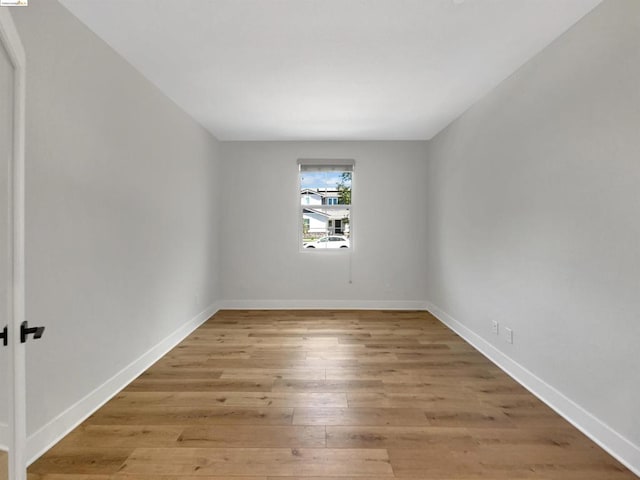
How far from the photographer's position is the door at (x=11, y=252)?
1271mm

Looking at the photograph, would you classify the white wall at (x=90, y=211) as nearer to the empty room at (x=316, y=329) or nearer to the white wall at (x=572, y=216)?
the empty room at (x=316, y=329)

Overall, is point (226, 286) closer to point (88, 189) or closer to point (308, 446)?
point (88, 189)

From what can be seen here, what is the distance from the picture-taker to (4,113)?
4.23ft

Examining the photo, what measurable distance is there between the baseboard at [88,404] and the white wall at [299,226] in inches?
76.2

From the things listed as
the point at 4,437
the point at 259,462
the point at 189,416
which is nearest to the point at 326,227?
the point at 189,416

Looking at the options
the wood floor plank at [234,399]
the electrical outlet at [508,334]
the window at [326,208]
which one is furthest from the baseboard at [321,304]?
the wood floor plank at [234,399]

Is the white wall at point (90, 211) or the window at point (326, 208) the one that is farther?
the window at point (326, 208)

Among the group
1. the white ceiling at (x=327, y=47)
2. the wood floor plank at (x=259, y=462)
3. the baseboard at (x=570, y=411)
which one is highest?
the white ceiling at (x=327, y=47)

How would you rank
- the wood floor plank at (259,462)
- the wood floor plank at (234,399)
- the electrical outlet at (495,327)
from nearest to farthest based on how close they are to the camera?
the wood floor plank at (259,462), the wood floor plank at (234,399), the electrical outlet at (495,327)

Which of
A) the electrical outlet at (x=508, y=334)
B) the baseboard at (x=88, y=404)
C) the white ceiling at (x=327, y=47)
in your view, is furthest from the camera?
the electrical outlet at (x=508, y=334)

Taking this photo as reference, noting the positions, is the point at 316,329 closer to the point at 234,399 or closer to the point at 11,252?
the point at 234,399

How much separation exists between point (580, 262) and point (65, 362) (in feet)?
10.7

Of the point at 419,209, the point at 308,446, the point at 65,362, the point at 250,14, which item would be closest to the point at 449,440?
the point at 308,446

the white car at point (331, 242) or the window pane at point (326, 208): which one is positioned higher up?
the window pane at point (326, 208)
